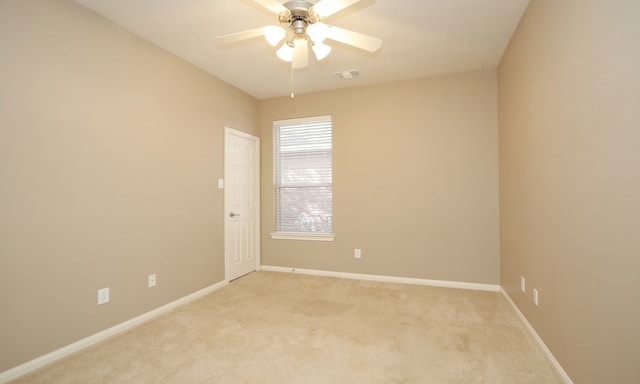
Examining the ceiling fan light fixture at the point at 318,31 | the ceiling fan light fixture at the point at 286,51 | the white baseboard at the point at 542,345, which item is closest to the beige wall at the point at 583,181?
the white baseboard at the point at 542,345

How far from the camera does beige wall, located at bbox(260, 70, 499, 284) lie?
12.2 feet

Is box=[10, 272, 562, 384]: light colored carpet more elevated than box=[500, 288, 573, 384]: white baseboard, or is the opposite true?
box=[500, 288, 573, 384]: white baseboard

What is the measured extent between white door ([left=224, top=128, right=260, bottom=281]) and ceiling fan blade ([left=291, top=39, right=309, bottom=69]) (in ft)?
6.65

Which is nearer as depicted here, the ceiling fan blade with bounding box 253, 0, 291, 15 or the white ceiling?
the ceiling fan blade with bounding box 253, 0, 291, 15

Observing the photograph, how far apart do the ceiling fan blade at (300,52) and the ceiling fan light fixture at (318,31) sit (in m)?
0.18

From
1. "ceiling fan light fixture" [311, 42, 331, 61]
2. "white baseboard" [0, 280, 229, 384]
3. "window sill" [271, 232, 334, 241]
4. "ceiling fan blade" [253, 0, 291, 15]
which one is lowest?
"white baseboard" [0, 280, 229, 384]

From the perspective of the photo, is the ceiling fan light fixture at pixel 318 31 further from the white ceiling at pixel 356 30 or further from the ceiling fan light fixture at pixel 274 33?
the white ceiling at pixel 356 30

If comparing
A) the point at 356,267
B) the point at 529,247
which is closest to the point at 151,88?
the point at 356,267

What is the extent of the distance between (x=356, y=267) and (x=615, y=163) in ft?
10.6

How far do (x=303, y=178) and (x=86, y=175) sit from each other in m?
2.72

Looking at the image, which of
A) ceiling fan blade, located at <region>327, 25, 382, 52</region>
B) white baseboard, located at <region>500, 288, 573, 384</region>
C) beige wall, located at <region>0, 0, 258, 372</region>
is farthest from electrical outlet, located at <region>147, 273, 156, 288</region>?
white baseboard, located at <region>500, 288, 573, 384</region>

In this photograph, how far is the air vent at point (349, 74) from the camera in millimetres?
3746

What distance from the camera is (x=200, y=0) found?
2348 millimetres

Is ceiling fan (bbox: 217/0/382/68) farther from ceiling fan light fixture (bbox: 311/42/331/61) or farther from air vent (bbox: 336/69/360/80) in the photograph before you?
air vent (bbox: 336/69/360/80)
